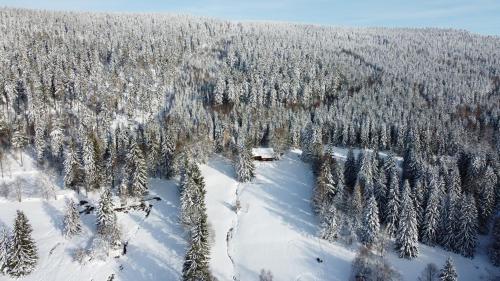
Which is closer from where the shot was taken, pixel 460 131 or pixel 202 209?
pixel 202 209

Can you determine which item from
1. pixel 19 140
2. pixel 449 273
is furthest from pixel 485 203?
pixel 19 140

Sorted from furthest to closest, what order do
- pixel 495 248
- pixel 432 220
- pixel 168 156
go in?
pixel 168 156 < pixel 432 220 < pixel 495 248

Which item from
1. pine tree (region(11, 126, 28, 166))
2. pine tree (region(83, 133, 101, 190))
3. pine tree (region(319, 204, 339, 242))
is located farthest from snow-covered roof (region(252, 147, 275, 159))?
pine tree (region(11, 126, 28, 166))

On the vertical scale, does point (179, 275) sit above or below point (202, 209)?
below

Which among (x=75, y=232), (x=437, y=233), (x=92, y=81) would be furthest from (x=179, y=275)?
(x=92, y=81)

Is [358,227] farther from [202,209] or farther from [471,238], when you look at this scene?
[202,209]

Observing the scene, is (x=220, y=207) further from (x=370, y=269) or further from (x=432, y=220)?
(x=432, y=220)
